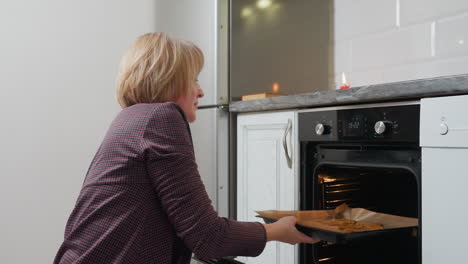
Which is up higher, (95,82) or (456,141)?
(95,82)

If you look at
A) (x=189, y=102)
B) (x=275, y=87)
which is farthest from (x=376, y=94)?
(x=275, y=87)

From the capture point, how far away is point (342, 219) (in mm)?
1545

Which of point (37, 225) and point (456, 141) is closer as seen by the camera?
point (456, 141)

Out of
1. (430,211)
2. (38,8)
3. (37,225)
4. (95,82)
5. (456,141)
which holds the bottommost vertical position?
→ (37,225)

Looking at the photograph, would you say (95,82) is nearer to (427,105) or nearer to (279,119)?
(279,119)

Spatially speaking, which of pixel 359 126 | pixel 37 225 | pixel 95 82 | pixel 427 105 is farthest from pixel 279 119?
pixel 37 225

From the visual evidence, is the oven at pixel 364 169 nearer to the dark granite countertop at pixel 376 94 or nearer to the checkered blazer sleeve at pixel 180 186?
the dark granite countertop at pixel 376 94

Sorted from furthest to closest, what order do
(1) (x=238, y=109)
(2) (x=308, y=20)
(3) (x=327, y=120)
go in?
(2) (x=308, y=20)
(1) (x=238, y=109)
(3) (x=327, y=120)

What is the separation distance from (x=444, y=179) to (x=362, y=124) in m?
0.34

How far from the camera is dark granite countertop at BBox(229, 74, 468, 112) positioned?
1233 mm

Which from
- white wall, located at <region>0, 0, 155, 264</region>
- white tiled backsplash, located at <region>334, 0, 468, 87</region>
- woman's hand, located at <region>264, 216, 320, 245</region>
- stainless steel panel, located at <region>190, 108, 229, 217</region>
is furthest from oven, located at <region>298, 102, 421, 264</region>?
white wall, located at <region>0, 0, 155, 264</region>

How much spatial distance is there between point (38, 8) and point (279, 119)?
46.2 inches

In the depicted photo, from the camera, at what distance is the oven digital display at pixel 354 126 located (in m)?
1.49

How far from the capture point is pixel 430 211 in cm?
125
